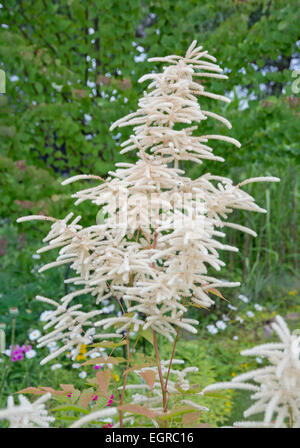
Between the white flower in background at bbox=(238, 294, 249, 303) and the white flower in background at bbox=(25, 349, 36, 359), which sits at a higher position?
the white flower in background at bbox=(238, 294, 249, 303)

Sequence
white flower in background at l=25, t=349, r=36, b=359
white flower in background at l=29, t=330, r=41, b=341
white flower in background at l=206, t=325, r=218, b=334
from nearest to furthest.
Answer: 1. white flower in background at l=25, t=349, r=36, b=359
2. white flower in background at l=29, t=330, r=41, b=341
3. white flower in background at l=206, t=325, r=218, b=334

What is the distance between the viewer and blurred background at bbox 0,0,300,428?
289 cm

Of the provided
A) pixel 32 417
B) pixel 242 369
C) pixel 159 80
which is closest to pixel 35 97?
pixel 159 80

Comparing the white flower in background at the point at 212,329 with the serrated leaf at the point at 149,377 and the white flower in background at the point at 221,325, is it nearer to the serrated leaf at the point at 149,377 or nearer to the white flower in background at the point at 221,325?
the white flower in background at the point at 221,325

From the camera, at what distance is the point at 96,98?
118 inches

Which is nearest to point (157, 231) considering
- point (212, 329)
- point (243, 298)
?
point (212, 329)

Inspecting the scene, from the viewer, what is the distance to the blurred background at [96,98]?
2.89 m

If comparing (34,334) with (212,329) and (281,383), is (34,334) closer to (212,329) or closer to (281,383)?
(212,329)

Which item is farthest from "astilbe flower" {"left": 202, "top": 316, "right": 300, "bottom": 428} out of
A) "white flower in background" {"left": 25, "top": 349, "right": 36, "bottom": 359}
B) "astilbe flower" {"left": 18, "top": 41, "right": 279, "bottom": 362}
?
"white flower in background" {"left": 25, "top": 349, "right": 36, "bottom": 359}

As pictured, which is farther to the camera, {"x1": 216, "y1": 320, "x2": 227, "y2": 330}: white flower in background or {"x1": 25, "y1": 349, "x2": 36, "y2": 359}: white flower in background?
{"x1": 216, "y1": 320, "x2": 227, "y2": 330}: white flower in background

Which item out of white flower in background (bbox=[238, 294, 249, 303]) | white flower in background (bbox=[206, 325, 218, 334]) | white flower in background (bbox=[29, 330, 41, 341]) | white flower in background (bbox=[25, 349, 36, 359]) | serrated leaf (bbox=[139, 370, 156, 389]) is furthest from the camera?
white flower in background (bbox=[238, 294, 249, 303])

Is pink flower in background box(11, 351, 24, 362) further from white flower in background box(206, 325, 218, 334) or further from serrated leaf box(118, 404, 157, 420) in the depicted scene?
serrated leaf box(118, 404, 157, 420)
